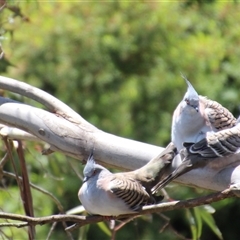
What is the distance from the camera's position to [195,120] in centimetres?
284

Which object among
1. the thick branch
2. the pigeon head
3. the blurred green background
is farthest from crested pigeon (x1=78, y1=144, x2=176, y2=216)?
the blurred green background

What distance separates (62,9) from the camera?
5.45 meters

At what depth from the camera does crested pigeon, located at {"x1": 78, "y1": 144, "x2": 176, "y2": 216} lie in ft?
8.56

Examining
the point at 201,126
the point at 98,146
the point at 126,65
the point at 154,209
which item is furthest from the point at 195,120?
the point at 126,65

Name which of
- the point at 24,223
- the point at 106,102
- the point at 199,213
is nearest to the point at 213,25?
the point at 106,102

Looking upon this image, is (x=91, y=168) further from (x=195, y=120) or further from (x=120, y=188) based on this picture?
(x=195, y=120)

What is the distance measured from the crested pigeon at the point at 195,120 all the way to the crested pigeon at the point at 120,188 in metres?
0.08

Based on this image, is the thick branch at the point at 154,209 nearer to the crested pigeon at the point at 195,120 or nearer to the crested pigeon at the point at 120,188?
the crested pigeon at the point at 120,188

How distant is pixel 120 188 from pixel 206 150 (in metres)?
0.35

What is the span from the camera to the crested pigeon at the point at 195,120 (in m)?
2.83

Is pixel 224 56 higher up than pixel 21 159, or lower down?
higher up

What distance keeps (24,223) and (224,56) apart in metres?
3.43

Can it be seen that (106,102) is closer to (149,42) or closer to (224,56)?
(149,42)

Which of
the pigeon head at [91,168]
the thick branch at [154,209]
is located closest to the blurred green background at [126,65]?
the pigeon head at [91,168]
